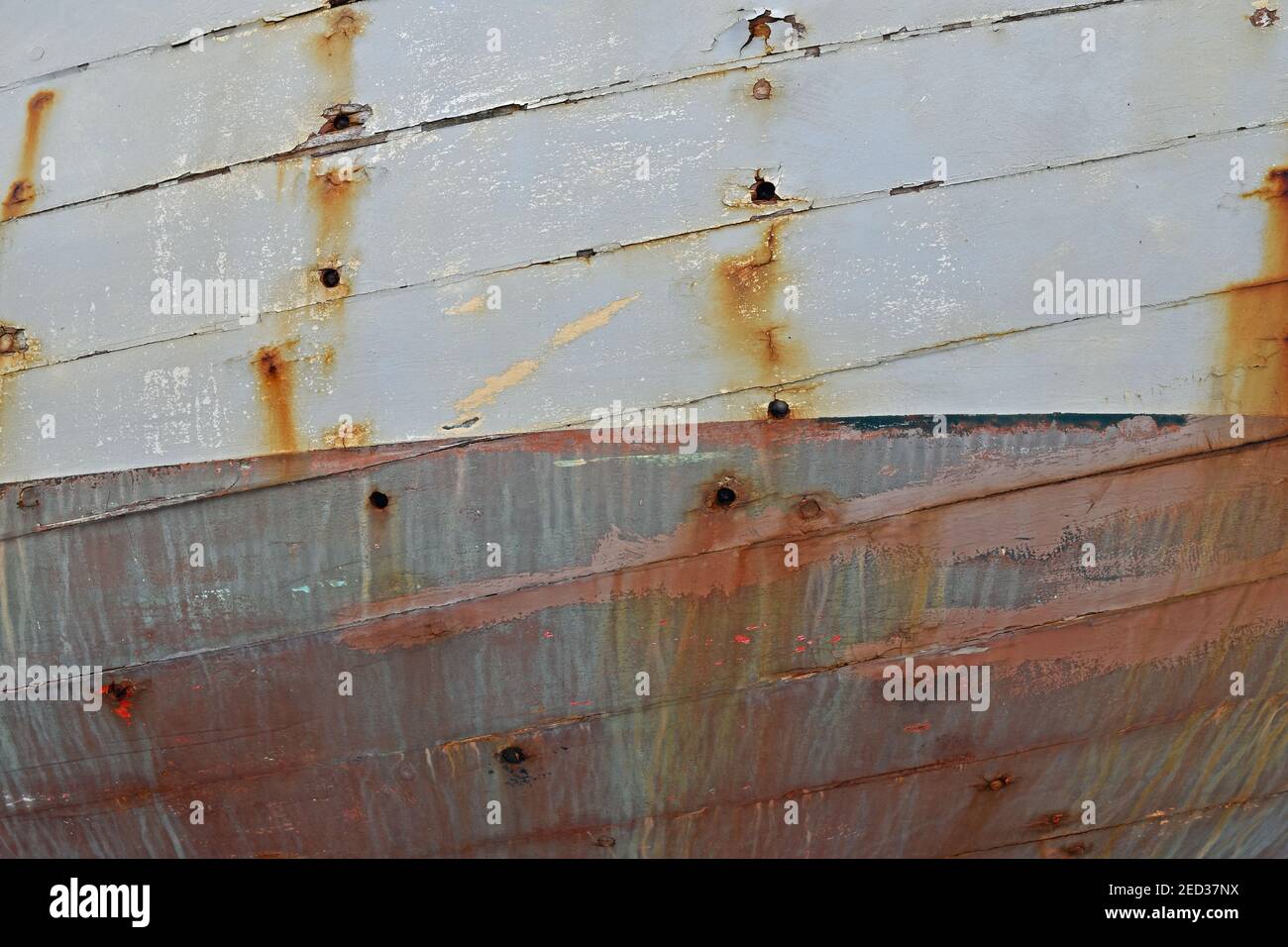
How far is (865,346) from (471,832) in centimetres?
140

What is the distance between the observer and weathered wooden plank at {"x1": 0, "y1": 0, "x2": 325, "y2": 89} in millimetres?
2404

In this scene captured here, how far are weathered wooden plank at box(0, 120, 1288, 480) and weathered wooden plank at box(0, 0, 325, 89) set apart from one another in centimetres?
64

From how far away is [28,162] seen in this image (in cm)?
245

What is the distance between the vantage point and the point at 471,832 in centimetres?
257

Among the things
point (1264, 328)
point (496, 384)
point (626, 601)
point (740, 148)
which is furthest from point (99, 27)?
point (1264, 328)

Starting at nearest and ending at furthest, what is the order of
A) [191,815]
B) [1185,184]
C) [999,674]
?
1. [1185,184]
2. [999,674]
3. [191,815]

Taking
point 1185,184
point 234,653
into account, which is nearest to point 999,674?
point 1185,184

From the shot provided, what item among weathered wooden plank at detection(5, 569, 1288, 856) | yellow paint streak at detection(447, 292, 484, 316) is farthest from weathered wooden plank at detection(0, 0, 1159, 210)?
weathered wooden plank at detection(5, 569, 1288, 856)

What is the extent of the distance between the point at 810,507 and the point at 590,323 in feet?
1.88

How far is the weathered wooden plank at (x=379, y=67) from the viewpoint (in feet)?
7.39

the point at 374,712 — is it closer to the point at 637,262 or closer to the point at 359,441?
the point at 359,441

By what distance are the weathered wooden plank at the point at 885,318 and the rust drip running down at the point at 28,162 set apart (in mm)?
803

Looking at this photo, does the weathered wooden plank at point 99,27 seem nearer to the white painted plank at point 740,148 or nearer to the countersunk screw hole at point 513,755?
the white painted plank at point 740,148

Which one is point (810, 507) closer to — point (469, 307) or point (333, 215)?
point (469, 307)
